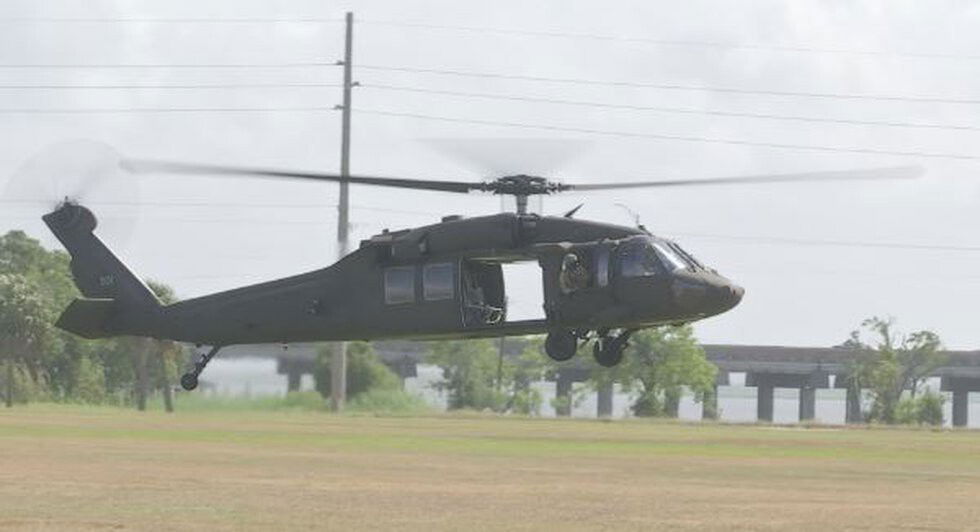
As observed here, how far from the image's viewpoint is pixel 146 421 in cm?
13212

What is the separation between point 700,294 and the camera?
41844mm

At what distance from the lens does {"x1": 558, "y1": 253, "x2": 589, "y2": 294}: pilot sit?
1665 inches

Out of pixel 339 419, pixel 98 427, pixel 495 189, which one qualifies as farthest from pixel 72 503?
pixel 339 419

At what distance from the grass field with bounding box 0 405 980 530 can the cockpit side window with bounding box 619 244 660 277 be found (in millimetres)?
22279

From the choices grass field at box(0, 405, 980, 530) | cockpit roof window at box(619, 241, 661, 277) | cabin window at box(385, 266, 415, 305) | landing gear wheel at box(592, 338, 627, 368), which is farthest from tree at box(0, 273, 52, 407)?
cockpit roof window at box(619, 241, 661, 277)

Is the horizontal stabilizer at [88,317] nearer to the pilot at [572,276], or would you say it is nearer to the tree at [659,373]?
the pilot at [572,276]

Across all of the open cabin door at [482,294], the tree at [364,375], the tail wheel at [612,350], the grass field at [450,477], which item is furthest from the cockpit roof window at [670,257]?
the tree at [364,375]

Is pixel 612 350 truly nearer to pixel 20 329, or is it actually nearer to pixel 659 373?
pixel 20 329

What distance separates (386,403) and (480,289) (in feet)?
345

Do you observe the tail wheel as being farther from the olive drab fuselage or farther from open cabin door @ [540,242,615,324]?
open cabin door @ [540,242,615,324]

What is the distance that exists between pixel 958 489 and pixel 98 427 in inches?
2164

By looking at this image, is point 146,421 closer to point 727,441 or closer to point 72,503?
point 727,441

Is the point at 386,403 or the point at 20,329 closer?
the point at 20,329

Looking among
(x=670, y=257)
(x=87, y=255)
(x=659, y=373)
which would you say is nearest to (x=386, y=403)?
(x=659, y=373)
